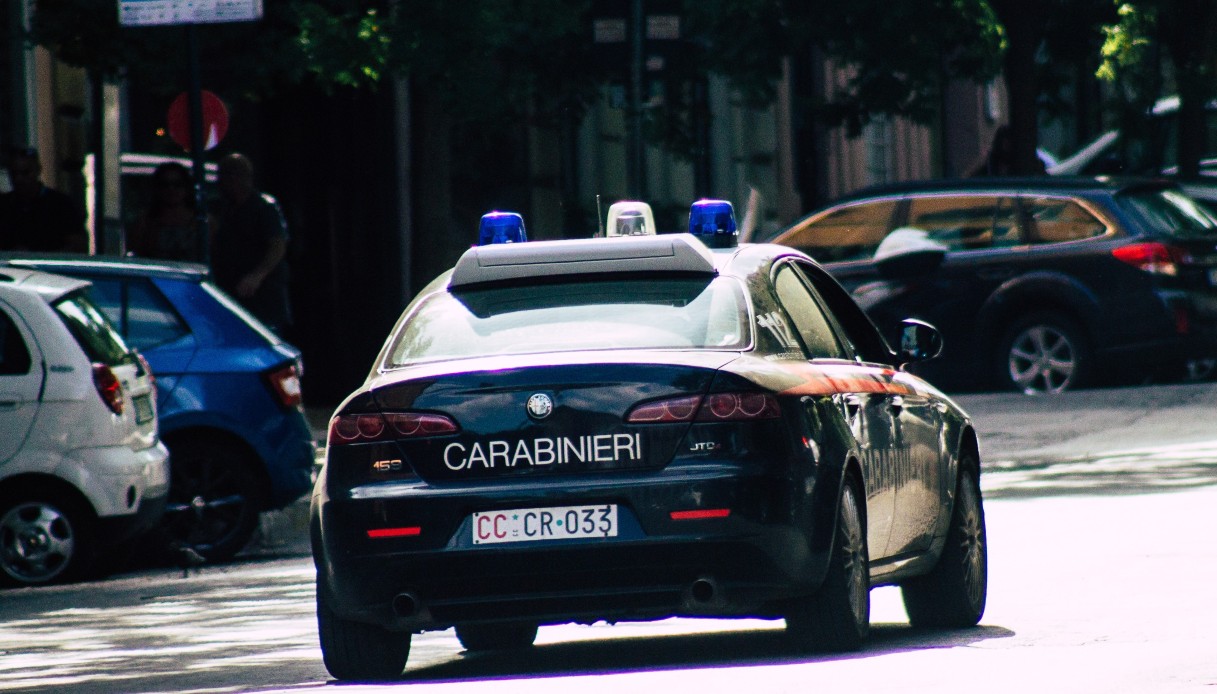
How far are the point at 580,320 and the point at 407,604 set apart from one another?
1.05 meters

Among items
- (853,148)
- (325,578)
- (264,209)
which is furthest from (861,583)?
(853,148)

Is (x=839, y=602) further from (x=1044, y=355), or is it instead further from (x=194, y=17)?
(x=1044, y=355)

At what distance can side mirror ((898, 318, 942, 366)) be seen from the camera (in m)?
10.3

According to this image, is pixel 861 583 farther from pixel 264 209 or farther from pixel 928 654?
pixel 264 209

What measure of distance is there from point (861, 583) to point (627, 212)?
185 centimetres

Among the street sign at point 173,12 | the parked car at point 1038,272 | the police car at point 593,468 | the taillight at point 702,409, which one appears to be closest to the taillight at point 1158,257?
the parked car at point 1038,272

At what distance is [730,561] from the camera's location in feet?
28.3

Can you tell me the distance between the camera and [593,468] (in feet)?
28.2

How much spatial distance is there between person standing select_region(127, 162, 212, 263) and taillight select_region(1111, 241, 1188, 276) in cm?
695

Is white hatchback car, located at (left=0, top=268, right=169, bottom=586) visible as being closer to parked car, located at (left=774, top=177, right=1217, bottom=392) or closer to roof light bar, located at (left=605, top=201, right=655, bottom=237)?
roof light bar, located at (left=605, top=201, right=655, bottom=237)

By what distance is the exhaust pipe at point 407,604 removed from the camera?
8.65 m

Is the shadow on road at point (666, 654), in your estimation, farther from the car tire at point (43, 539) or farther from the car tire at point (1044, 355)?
the car tire at point (1044, 355)

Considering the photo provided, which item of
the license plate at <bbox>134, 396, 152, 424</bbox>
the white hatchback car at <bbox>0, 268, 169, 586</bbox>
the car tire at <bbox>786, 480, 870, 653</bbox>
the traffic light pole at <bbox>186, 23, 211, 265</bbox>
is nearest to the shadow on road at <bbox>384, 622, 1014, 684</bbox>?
the car tire at <bbox>786, 480, 870, 653</bbox>

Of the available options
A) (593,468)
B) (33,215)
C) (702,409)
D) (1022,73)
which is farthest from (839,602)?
(1022,73)
